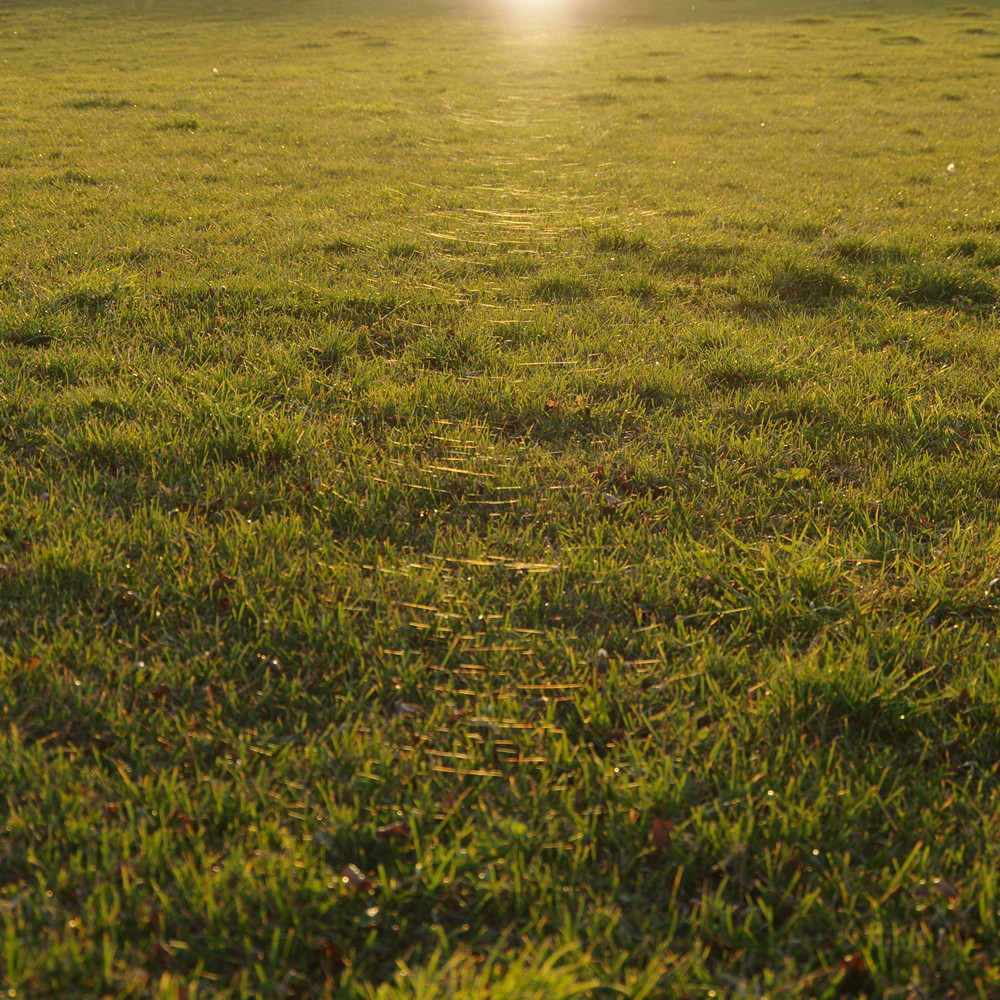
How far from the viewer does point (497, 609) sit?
3.31 metres

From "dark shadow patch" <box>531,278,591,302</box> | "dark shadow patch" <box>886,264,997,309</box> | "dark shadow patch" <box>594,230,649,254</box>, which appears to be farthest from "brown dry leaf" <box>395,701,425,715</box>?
"dark shadow patch" <box>594,230,649,254</box>

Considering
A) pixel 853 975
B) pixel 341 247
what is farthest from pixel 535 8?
pixel 853 975

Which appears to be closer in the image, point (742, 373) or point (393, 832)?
point (393, 832)

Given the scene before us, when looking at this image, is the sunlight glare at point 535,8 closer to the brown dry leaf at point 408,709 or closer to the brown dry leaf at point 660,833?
the brown dry leaf at point 408,709

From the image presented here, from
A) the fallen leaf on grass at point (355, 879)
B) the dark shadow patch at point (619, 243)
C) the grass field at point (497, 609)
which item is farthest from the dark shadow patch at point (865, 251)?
the fallen leaf on grass at point (355, 879)

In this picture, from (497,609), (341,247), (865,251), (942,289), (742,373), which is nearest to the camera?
(497,609)

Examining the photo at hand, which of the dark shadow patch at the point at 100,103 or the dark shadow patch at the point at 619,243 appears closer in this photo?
the dark shadow patch at the point at 619,243

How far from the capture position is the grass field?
2.23 m

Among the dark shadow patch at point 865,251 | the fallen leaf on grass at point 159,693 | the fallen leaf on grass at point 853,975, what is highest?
the dark shadow patch at point 865,251

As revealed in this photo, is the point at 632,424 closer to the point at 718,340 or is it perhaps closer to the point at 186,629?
the point at 718,340

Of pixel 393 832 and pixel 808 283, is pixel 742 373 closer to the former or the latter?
pixel 808 283

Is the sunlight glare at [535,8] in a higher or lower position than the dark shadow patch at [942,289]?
higher

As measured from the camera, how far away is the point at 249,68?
21.6 metres

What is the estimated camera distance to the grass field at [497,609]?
223 cm
